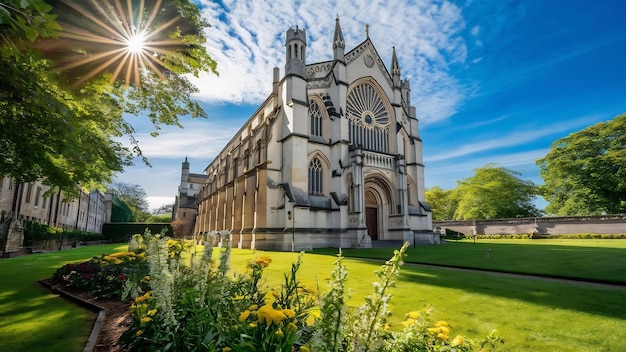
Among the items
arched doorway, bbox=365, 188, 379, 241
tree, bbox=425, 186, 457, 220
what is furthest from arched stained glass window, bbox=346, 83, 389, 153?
tree, bbox=425, 186, 457, 220

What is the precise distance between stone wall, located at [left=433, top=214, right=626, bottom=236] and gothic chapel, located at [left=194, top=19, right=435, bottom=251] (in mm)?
8984

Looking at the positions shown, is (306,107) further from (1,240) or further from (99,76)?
(1,240)

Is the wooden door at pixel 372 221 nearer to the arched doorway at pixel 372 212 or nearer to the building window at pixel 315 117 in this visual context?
the arched doorway at pixel 372 212

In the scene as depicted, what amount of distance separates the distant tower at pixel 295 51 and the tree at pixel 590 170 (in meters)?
36.0

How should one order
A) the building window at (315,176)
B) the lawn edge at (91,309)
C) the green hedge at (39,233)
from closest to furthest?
the lawn edge at (91,309) < the green hedge at (39,233) < the building window at (315,176)

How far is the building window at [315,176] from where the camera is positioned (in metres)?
23.6

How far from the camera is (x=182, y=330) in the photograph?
10.1 ft

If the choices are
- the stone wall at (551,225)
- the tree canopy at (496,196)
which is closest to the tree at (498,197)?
the tree canopy at (496,196)

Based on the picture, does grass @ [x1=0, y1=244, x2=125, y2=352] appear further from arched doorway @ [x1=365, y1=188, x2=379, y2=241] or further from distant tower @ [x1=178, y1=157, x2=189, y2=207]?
distant tower @ [x1=178, y1=157, x2=189, y2=207]

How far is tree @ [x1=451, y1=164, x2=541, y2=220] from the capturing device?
45.1m

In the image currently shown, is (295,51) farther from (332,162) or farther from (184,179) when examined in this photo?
(184,179)

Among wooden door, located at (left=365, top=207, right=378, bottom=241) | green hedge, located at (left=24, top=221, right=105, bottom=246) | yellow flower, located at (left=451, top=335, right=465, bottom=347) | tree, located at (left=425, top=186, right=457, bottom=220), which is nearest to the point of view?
yellow flower, located at (left=451, top=335, right=465, bottom=347)

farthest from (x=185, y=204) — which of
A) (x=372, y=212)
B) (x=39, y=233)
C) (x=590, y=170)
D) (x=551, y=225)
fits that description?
(x=590, y=170)

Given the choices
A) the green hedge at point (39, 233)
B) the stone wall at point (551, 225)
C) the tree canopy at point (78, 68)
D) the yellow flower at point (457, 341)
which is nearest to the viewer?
the yellow flower at point (457, 341)
